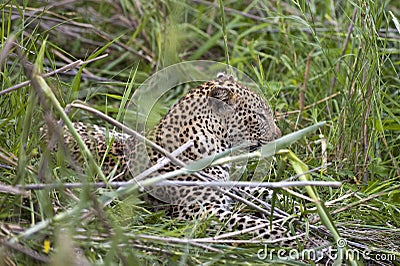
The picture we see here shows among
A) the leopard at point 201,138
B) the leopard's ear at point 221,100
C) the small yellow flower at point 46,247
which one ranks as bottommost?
the leopard at point 201,138

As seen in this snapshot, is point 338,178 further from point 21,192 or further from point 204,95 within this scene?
point 21,192

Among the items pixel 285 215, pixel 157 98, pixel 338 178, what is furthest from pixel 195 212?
pixel 157 98

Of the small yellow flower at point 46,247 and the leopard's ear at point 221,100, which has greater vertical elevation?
the small yellow flower at point 46,247

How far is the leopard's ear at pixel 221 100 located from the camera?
4508 mm

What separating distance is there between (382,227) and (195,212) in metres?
1.04

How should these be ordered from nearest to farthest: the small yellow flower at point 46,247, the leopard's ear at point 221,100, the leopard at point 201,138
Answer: the small yellow flower at point 46,247 < the leopard at point 201,138 < the leopard's ear at point 221,100

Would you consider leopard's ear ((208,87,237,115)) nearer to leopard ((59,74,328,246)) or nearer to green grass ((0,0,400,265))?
leopard ((59,74,328,246))

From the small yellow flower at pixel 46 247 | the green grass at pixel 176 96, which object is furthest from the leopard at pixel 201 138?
the small yellow flower at pixel 46 247

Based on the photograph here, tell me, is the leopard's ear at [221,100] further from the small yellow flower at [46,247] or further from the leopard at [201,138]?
the small yellow flower at [46,247]

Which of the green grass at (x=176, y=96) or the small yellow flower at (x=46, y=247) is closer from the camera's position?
the small yellow flower at (x=46, y=247)

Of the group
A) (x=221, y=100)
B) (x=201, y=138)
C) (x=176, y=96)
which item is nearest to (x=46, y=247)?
(x=201, y=138)

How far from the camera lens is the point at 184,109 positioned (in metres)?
4.50

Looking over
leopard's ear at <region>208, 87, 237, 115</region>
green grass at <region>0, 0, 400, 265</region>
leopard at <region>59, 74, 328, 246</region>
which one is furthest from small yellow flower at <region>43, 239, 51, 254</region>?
leopard's ear at <region>208, 87, 237, 115</region>

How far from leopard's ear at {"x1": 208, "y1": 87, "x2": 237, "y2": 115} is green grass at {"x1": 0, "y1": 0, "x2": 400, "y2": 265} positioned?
0.27 m
